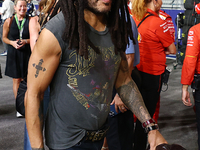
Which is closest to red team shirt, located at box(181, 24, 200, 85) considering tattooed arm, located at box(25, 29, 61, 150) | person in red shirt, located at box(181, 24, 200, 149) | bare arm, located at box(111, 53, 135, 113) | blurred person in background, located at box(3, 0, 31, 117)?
person in red shirt, located at box(181, 24, 200, 149)

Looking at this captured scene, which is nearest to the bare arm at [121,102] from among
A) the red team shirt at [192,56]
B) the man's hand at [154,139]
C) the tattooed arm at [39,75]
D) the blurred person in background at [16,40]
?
the red team shirt at [192,56]

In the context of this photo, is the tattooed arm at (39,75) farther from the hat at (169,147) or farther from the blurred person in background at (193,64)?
the blurred person in background at (193,64)

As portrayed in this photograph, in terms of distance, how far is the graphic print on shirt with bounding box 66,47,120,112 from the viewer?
134 centimetres

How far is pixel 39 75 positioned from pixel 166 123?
3.36m

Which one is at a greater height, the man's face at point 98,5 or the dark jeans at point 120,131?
the man's face at point 98,5

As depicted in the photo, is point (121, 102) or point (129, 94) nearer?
point (129, 94)

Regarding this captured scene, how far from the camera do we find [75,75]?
134 centimetres

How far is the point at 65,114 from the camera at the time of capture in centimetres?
138

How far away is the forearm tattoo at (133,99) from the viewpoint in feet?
5.41

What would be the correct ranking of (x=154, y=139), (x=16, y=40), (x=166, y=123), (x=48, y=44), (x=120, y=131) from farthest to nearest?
(x=16, y=40)
(x=166, y=123)
(x=120, y=131)
(x=154, y=139)
(x=48, y=44)

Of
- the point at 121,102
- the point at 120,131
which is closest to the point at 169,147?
the point at 121,102

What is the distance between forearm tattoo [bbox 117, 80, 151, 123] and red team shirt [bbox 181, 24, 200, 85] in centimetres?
129

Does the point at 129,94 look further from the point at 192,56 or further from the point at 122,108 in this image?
the point at 192,56

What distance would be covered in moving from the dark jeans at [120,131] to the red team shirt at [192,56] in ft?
2.51
